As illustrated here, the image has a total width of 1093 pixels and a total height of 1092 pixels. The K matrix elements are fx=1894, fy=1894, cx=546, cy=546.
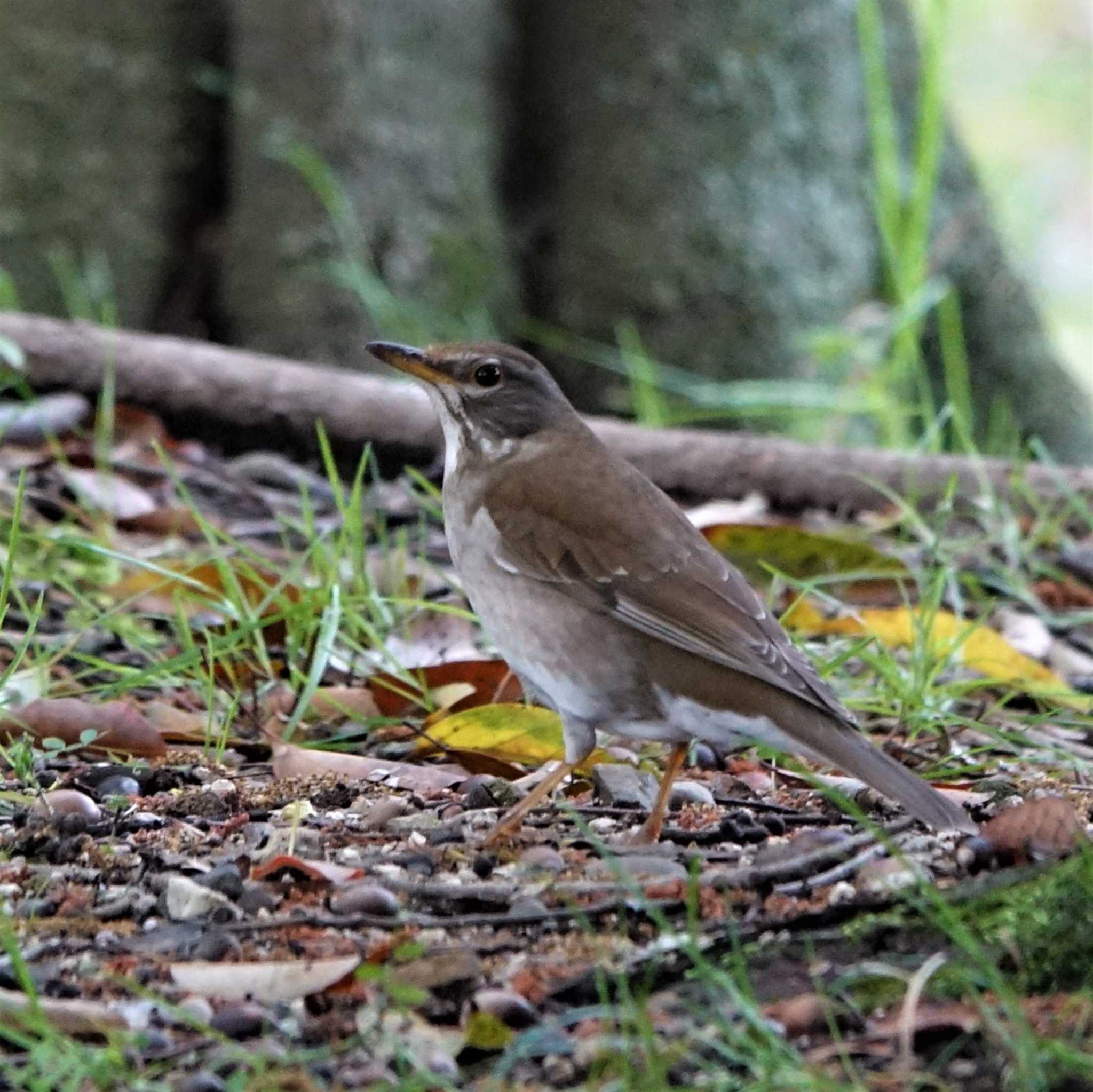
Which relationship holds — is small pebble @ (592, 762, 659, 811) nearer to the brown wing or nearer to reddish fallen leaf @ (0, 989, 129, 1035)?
the brown wing

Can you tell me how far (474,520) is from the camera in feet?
15.8

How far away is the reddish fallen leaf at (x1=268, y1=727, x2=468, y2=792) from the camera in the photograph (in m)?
4.54

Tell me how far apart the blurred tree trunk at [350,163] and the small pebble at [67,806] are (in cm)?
523

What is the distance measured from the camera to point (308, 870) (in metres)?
3.71

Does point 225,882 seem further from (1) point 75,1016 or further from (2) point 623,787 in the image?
(2) point 623,787

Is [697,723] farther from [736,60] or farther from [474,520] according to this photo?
[736,60]

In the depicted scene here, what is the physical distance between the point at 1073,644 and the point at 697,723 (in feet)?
8.16

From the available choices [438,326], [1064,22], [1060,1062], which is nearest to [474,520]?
[1060,1062]

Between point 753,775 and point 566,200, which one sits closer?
point 753,775

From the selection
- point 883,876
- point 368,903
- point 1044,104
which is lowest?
point 1044,104

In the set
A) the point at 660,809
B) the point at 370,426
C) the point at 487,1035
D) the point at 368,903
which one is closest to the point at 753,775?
the point at 660,809

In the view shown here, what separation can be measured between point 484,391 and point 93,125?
488 centimetres

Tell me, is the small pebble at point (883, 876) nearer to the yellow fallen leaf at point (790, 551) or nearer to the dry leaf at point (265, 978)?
the dry leaf at point (265, 978)

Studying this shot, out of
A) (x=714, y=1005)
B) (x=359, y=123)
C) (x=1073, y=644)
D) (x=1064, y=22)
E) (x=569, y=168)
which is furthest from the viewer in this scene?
(x=1064, y=22)
